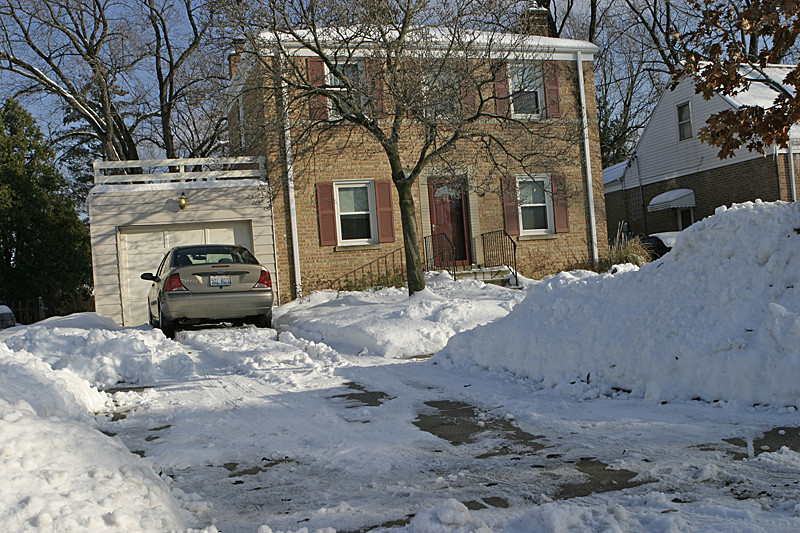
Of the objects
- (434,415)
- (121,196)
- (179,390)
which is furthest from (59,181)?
(434,415)

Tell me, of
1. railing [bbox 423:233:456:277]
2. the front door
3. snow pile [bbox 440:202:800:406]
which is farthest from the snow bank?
the front door

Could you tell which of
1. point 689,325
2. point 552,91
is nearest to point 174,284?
→ point 689,325

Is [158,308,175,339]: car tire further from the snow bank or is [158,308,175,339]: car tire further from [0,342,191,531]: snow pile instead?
[0,342,191,531]: snow pile

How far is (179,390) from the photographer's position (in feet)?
22.9

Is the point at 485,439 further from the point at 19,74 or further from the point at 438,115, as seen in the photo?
the point at 19,74

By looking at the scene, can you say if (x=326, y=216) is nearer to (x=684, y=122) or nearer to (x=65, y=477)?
(x=65, y=477)

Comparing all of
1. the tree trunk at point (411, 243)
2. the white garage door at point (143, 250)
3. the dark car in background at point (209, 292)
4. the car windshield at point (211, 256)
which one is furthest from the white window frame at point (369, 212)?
the dark car in background at point (209, 292)

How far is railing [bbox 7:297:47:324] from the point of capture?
21.8m

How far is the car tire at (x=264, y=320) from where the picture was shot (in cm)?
1133

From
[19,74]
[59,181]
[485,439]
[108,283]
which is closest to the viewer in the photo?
[485,439]

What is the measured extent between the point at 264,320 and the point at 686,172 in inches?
762

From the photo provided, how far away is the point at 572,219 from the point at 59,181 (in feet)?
58.5

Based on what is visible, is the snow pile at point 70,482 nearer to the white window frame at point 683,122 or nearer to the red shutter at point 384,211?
the red shutter at point 384,211

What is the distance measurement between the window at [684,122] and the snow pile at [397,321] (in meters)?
14.6
